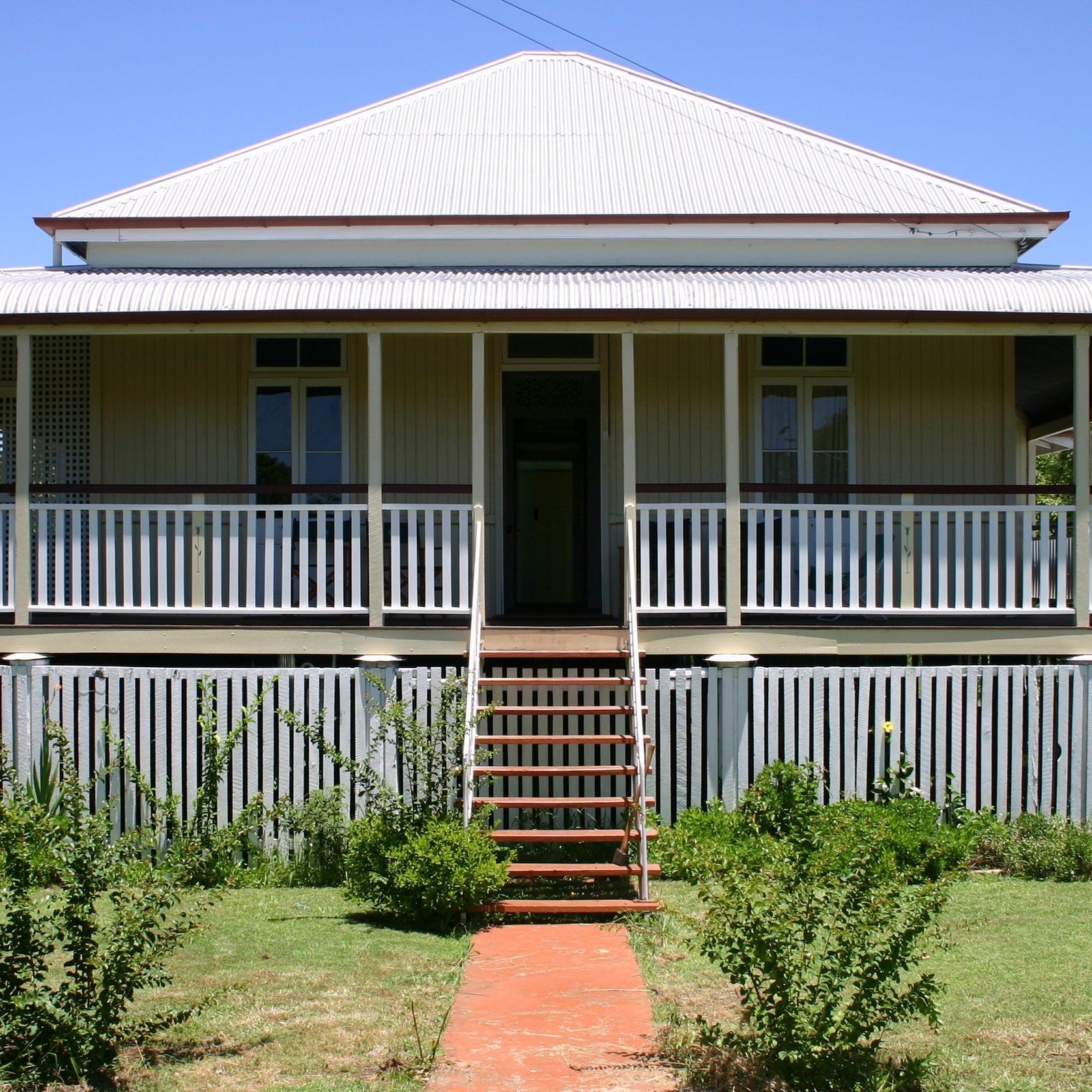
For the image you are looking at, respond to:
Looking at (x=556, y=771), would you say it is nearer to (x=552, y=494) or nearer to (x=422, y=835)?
(x=422, y=835)

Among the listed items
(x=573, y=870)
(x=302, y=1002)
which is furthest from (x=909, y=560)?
(x=302, y=1002)

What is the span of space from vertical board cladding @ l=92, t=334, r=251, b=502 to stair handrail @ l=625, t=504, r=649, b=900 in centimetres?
461

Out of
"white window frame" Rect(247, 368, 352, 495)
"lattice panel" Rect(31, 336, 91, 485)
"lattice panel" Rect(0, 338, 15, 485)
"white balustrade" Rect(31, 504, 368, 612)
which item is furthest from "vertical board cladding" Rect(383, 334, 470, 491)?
"lattice panel" Rect(0, 338, 15, 485)

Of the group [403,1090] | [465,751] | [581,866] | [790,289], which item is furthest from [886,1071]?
[790,289]

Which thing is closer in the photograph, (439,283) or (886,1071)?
(886,1071)

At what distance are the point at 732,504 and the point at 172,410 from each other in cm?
602

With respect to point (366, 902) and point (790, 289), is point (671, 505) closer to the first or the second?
point (790, 289)

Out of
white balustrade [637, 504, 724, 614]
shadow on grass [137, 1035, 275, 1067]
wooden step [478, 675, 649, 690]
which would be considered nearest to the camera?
shadow on grass [137, 1035, 275, 1067]

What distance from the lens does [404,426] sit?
1308 cm

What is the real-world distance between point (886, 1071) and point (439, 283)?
775 centimetres

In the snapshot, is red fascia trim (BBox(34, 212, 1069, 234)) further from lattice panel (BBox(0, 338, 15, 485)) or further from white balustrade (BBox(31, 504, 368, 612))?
white balustrade (BBox(31, 504, 368, 612))

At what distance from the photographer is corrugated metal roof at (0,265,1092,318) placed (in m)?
10.7

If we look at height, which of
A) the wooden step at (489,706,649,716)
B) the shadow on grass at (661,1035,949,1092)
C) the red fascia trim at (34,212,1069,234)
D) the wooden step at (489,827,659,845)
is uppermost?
the red fascia trim at (34,212,1069,234)

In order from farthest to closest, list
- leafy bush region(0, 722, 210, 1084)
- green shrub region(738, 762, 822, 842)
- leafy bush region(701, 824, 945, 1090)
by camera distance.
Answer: green shrub region(738, 762, 822, 842)
leafy bush region(0, 722, 210, 1084)
leafy bush region(701, 824, 945, 1090)
